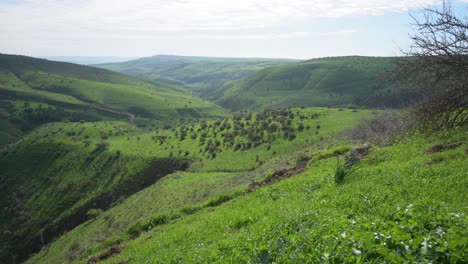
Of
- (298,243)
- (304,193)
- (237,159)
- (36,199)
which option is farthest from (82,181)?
(298,243)

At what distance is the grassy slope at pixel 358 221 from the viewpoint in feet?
24.2

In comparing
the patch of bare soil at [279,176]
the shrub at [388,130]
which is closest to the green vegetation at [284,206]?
the patch of bare soil at [279,176]

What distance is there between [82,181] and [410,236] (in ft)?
343

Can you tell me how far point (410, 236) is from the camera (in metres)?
7.50

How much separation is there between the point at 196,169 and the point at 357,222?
72.6 metres

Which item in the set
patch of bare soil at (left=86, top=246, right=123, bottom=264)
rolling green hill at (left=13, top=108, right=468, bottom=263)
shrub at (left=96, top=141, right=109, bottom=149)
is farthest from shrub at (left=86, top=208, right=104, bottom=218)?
patch of bare soil at (left=86, top=246, right=123, bottom=264)

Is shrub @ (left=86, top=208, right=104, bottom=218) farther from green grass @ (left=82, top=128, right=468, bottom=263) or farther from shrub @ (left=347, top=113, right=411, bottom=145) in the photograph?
green grass @ (left=82, top=128, right=468, bottom=263)

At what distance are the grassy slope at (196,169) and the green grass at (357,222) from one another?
15.9 meters

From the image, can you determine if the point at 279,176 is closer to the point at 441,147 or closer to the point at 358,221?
the point at 441,147

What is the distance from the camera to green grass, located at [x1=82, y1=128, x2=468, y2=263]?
24.2 ft

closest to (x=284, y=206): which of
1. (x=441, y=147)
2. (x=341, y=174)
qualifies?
(x=341, y=174)

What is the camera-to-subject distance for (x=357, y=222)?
9.70 m

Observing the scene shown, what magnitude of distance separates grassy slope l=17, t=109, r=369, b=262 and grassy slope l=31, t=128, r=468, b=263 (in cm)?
1580

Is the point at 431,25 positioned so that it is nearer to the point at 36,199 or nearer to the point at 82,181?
the point at 82,181
